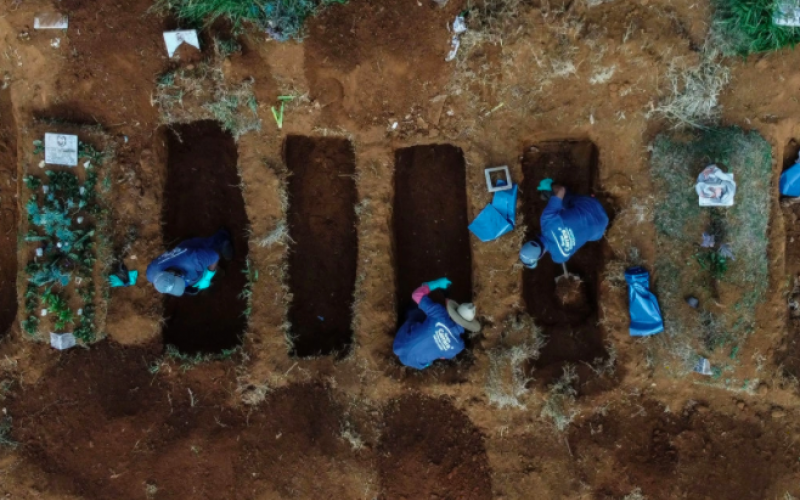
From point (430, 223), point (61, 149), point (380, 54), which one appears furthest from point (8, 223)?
point (430, 223)

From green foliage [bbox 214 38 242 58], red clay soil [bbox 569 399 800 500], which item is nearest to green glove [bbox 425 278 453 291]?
red clay soil [bbox 569 399 800 500]

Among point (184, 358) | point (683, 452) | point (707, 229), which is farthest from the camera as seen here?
point (184, 358)

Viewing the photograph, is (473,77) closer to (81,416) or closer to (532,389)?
(532,389)

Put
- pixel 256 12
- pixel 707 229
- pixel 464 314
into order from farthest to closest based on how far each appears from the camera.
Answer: pixel 256 12, pixel 707 229, pixel 464 314

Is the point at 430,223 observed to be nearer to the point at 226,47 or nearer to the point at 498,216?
the point at 498,216

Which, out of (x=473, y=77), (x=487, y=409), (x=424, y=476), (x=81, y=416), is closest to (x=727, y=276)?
(x=487, y=409)

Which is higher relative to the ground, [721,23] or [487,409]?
[721,23]
